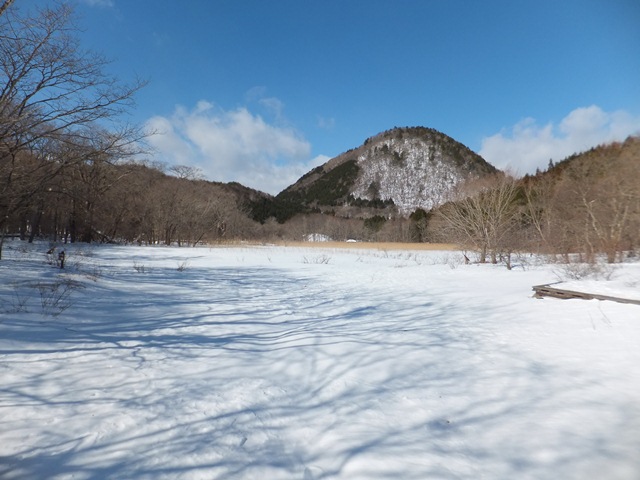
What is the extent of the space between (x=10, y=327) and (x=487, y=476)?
6.28 m

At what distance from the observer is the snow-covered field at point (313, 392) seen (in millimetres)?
2277

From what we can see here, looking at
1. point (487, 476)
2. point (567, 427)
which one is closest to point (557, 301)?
point (567, 427)

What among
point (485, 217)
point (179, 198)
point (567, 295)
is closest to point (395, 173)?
point (179, 198)

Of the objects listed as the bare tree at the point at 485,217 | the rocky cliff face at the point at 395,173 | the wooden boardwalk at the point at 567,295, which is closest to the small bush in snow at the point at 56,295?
the wooden boardwalk at the point at 567,295

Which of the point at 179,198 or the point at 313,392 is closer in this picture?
the point at 313,392

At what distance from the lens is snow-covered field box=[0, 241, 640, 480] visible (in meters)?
2.28

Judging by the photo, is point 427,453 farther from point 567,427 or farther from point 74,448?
point 74,448

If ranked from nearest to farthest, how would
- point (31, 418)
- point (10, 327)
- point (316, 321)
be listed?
point (31, 418) → point (10, 327) → point (316, 321)

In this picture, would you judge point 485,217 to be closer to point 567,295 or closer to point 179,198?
point 567,295

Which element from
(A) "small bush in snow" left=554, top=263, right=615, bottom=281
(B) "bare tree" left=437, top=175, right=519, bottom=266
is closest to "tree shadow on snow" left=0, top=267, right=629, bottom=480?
(A) "small bush in snow" left=554, top=263, right=615, bottom=281

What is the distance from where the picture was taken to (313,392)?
3.39 m

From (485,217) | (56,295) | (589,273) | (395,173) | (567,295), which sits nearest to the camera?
(56,295)

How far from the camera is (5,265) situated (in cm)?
1004

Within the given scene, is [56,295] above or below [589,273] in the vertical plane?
below
